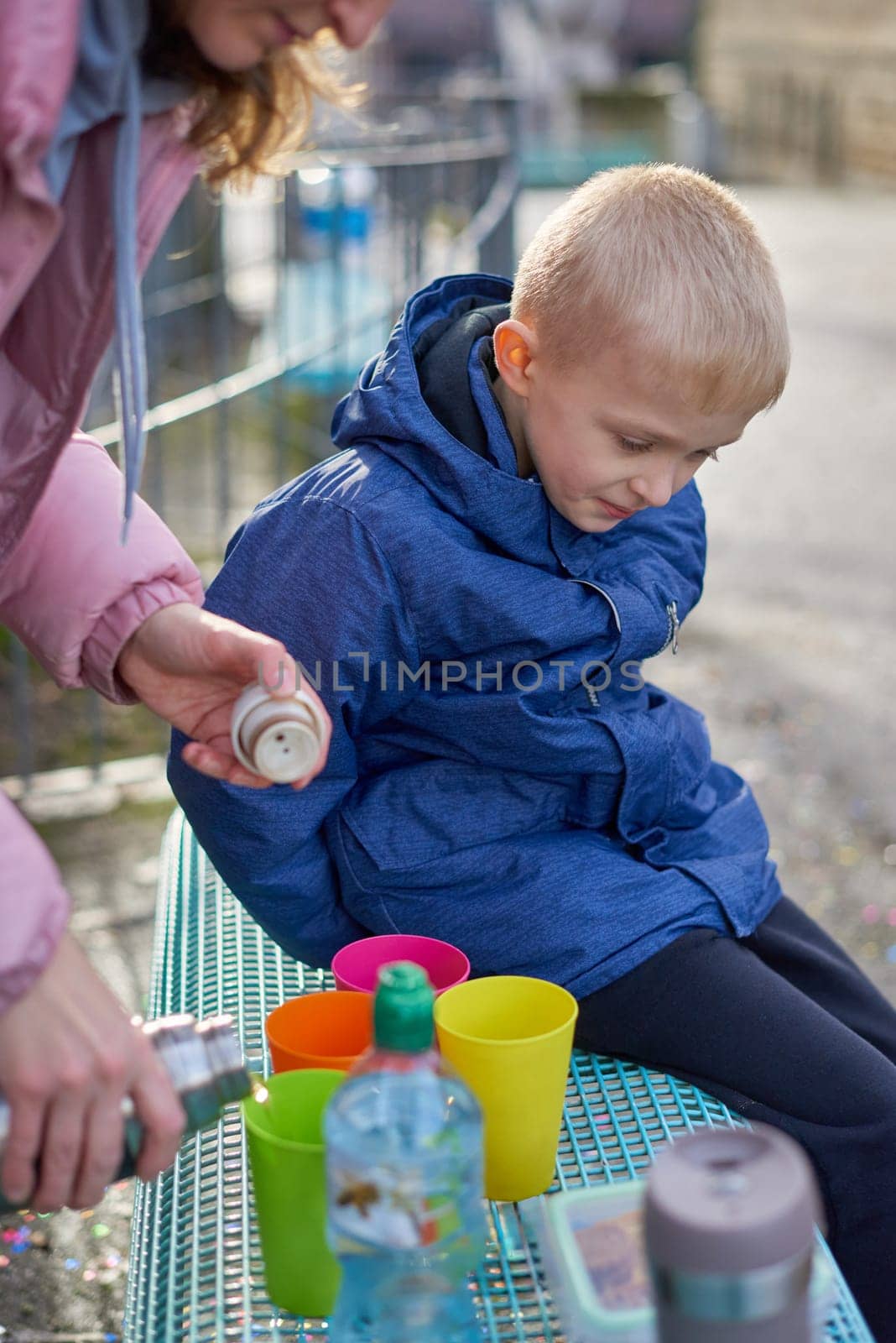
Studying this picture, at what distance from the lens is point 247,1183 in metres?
1.58

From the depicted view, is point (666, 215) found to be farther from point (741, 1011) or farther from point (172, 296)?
point (172, 296)

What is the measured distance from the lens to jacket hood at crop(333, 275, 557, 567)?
5.99 ft

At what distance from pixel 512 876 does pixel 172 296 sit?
5.20 m

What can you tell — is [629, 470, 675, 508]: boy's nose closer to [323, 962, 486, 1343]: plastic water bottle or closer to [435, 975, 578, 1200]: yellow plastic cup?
[435, 975, 578, 1200]: yellow plastic cup

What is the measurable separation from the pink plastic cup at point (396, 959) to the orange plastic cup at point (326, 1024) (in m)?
0.08

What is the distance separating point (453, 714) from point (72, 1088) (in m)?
0.82

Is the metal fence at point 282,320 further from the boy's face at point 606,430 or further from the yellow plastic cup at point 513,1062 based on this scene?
the yellow plastic cup at point 513,1062

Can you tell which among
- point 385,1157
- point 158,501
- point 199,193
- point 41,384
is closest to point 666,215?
point 41,384

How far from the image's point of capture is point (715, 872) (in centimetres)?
194

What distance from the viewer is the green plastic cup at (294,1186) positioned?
127cm

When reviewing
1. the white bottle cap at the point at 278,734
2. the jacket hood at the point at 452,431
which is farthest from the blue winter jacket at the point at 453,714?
the white bottle cap at the point at 278,734

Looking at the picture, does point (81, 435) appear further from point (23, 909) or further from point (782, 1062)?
point (782, 1062)

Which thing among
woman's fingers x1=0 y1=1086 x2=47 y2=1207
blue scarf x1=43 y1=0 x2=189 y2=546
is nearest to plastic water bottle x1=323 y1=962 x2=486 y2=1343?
woman's fingers x1=0 y1=1086 x2=47 y2=1207

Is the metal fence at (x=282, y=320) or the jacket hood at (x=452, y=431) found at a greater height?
the jacket hood at (x=452, y=431)
